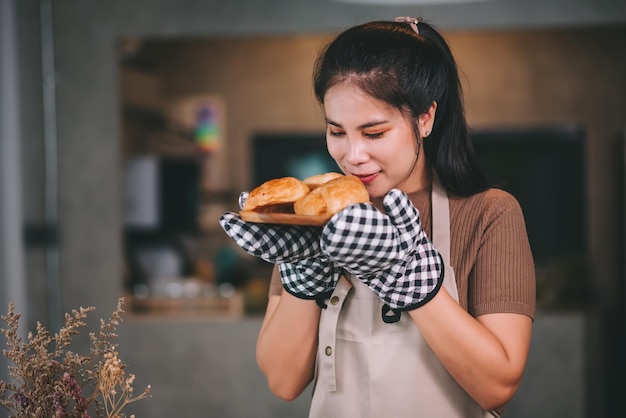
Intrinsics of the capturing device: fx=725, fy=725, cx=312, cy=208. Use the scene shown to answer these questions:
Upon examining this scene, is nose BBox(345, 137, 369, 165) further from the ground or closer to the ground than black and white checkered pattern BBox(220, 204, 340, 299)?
further from the ground

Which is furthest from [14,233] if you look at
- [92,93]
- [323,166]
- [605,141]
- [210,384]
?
[605,141]

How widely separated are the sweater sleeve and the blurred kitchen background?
1.68m

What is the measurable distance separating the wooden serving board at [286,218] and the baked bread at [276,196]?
0.19ft

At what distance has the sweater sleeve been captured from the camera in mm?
1210

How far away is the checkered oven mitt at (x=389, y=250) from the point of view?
993 millimetres

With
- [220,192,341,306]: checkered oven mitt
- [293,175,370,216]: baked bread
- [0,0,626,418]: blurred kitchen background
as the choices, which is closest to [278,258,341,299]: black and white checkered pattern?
[220,192,341,306]: checkered oven mitt

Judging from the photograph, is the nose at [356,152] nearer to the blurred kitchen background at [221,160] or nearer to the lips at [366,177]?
the lips at [366,177]

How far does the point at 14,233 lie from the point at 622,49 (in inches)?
130

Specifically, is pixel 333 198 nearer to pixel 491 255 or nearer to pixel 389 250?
pixel 389 250

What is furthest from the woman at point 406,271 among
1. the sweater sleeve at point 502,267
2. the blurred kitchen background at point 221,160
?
the blurred kitchen background at point 221,160

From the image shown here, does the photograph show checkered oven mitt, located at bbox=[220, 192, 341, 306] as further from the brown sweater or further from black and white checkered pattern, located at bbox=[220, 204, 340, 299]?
the brown sweater

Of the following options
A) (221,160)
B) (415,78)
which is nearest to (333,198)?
(415,78)

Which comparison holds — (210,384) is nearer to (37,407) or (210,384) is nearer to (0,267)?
(0,267)

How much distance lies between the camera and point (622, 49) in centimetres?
402
